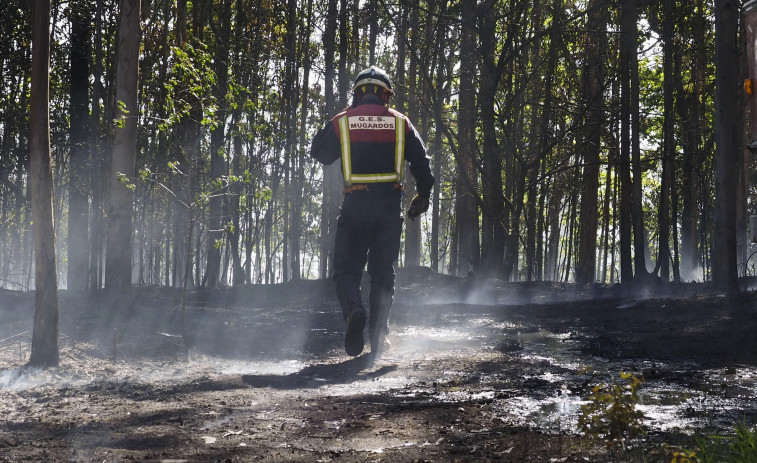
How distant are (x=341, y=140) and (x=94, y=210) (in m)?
12.5

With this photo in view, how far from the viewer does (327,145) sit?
22.4ft

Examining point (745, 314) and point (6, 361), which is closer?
point (6, 361)

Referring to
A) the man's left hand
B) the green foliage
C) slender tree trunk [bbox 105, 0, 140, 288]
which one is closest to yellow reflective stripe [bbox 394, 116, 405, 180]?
the man's left hand

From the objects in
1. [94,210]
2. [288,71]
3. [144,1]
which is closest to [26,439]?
[144,1]

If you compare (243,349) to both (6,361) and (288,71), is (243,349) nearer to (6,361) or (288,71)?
(6,361)

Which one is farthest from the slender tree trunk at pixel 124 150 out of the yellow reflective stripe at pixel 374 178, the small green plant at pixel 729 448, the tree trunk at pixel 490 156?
the small green plant at pixel 729 448

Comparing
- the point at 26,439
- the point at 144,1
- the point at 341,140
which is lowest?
the point at 26,439

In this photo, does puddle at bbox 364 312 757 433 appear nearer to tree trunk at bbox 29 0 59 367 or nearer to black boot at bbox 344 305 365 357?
black boot at bbox 344 305 365 357

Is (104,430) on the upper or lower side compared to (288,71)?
lower

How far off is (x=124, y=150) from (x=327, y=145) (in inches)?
163

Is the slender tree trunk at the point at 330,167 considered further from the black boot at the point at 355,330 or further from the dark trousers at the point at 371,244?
the black boot at the point at 355,330

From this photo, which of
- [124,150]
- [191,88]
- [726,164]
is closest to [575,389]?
[191,88]

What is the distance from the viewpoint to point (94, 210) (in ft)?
58.4

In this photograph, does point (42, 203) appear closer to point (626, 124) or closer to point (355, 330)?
point (355, 330)
